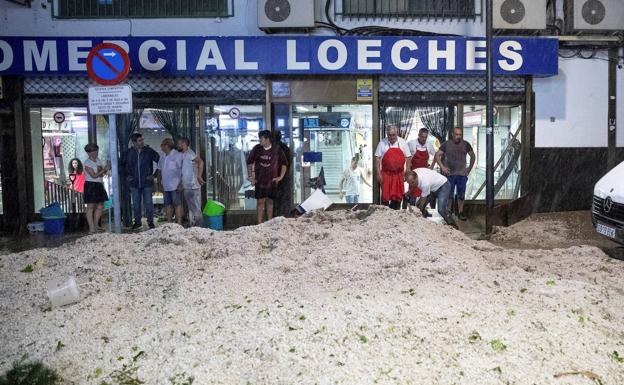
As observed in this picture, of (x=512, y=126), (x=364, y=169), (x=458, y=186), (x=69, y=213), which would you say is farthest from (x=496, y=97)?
(x=69, y=213)

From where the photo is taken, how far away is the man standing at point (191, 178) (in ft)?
40.8

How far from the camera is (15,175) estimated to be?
12.9 meters

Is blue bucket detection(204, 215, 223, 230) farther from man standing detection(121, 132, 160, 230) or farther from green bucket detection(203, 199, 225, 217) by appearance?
man standing detection(121, 132, 160, 230)

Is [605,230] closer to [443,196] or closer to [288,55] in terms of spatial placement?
[443,196]

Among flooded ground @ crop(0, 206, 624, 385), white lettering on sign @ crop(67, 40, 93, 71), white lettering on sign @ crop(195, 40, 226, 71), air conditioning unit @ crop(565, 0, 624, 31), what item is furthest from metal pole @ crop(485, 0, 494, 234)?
white lettering on sign @ crop(67, 40, 93, 71)

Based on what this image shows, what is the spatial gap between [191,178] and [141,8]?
361 cm

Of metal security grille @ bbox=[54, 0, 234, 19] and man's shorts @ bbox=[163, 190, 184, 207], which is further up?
metal security grille @ bbox=[54, 0, 234, 19]

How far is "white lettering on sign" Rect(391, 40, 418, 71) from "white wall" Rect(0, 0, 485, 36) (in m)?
0.98

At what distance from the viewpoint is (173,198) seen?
41.6ft

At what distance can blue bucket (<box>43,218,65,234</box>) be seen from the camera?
41.2ft

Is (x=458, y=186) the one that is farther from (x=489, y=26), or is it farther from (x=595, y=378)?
(x=595, y=378)

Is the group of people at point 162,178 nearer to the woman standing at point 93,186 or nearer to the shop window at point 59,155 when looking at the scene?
the woman standing at point 93,186

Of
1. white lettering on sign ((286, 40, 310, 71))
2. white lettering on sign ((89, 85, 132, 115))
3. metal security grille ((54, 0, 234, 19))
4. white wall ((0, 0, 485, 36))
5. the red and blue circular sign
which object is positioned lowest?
white lettering on sign ((89, 85, 132, 115))

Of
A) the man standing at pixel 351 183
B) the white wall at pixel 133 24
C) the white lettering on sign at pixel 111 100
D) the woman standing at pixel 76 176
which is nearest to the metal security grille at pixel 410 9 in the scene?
the white wall at pixel 133 24
